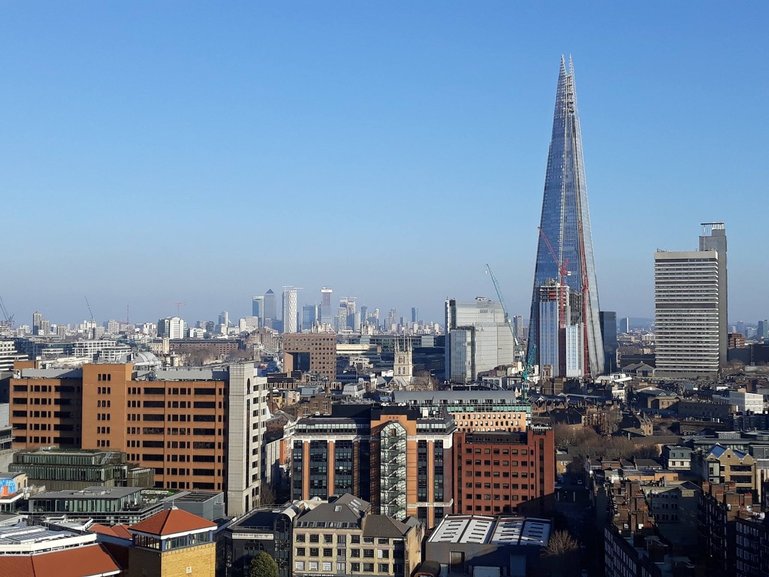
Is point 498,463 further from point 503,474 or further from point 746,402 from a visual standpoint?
point 746,402

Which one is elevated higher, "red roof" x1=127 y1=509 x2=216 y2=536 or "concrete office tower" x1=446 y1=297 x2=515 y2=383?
"concrete office tower" x1=446 y1=297 x2=515 y2=383

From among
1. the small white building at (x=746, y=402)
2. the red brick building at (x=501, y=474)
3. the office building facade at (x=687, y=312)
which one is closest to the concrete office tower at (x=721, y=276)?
the office building facade at (x=687, y=312)

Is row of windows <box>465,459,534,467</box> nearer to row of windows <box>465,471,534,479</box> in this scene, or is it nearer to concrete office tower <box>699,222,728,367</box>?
row of windows <box>465,471,534,479</box>

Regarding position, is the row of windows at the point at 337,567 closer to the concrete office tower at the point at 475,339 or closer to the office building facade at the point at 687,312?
the concrete office tower at the point at 475,339

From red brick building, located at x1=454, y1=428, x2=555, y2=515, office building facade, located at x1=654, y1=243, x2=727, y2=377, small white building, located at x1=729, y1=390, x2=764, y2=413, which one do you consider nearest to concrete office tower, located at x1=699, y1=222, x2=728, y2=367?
office building facade, located at x1=654, y1=243, x2=727, y2=377

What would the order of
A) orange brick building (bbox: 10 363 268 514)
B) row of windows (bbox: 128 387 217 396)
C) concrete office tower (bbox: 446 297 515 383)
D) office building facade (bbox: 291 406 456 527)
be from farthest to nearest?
concrete office tower (bbox: 446 297 515 383) < row of windows (bbox: 128 387 217 396) < orange brick building (bbox: 10 363 268 514) < office building facade (bbox: 291 406 456 527)
